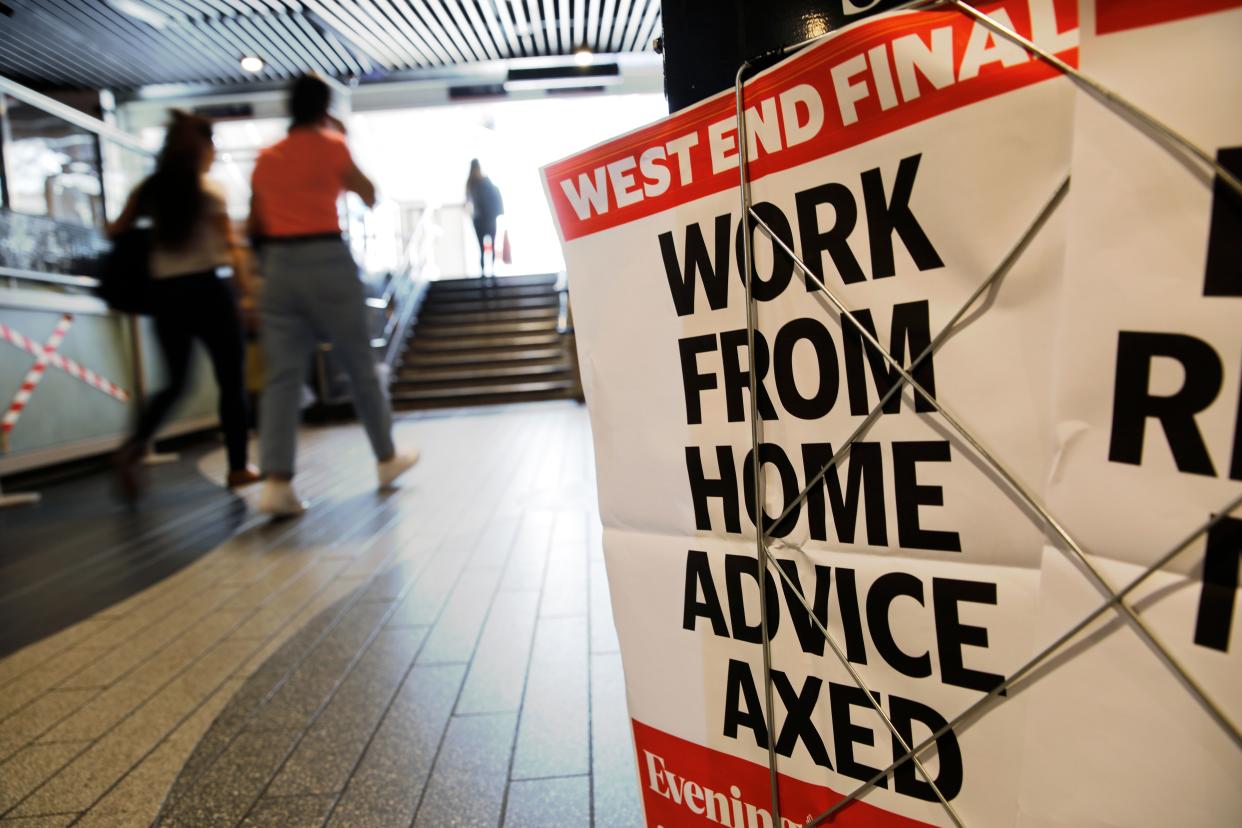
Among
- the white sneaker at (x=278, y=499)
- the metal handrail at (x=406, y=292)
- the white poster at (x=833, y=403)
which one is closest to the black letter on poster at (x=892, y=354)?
the white poster at (x=833, y=403)

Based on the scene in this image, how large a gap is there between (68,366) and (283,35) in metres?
5.84

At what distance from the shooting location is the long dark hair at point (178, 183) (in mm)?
3322

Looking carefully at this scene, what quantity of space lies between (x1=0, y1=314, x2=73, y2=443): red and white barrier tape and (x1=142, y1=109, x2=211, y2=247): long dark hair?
1841 millimetres

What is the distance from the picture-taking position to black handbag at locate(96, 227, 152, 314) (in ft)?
11.3

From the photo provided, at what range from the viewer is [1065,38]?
0.47 m

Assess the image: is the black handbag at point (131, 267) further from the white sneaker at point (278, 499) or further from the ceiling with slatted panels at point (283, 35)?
the ceiling with slatted panels at point (283, 35)

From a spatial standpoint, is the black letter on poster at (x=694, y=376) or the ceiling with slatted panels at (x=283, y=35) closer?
the black letter on poster at (x=694, y=376)

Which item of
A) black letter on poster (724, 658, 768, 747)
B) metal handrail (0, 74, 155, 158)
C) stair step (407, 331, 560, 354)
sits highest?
metal handrail (0, 74, 155, 158)

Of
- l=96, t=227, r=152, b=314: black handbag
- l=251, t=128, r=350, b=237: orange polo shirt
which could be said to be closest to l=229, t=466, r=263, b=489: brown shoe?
l=96, t=227, r=152, b=314: black handbag

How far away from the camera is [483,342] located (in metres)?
8.77

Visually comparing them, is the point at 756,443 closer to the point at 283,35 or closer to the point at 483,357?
the point at 483,357

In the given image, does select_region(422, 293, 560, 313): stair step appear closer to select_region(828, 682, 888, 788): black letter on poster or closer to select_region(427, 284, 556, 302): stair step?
select_region(427, 284, 556, 302): stair step

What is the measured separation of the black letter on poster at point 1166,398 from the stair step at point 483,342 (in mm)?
8185

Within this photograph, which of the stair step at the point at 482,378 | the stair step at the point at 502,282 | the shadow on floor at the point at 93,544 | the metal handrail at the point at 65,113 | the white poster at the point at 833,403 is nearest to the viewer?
the white poster at the point at 833,403
